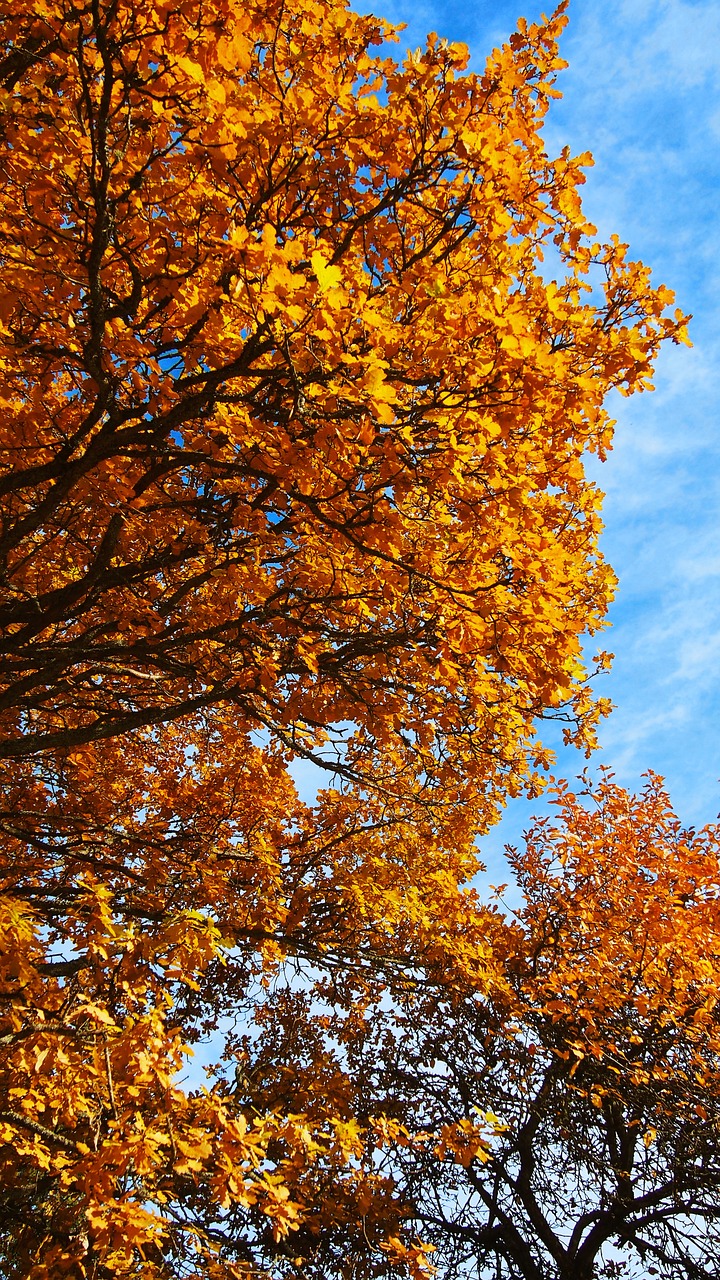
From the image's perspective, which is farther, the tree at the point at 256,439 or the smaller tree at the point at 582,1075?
the smaller tree at the point at 582,1075

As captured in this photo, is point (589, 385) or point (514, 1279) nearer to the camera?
point (589, 385)

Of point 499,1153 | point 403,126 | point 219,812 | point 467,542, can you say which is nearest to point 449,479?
point 467,542

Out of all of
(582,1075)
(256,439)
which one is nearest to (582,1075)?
(582,1075)

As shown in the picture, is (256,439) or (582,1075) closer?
(256,439)

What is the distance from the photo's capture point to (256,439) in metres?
4.17

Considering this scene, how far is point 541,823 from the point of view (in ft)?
34.6

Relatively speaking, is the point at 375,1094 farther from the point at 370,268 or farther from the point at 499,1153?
the point at 370,268

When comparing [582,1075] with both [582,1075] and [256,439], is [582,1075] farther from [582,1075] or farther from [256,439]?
[256,439]

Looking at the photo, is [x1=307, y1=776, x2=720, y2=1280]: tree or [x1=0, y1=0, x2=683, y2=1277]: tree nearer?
[x1=0, y1=0, x2=683, y2=1277]: tree

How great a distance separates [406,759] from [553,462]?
3.23 metres

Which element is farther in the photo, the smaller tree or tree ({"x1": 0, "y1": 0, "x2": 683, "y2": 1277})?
the smaller tree

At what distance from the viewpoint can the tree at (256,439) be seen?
128 inches

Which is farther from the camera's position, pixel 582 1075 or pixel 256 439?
pixel 582 1075

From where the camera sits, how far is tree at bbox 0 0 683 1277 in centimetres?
326
